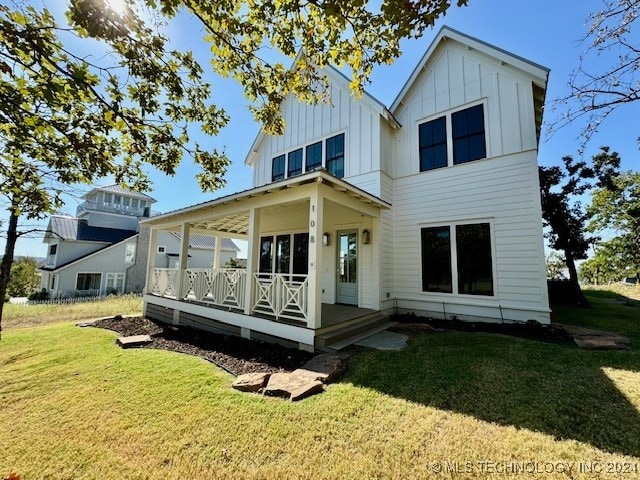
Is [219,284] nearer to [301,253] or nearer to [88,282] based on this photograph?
[301,253]

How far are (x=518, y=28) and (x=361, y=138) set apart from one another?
4415 mm

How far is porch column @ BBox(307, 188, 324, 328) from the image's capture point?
17.8ft

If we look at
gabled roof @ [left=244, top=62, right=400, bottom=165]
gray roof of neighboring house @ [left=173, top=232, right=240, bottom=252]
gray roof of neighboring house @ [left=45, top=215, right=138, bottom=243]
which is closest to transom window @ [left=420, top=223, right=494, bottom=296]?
gabled roof @ [left=244, top=62, right=400, bottom=165]

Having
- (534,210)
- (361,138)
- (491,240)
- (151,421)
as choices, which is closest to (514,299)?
(491,240)

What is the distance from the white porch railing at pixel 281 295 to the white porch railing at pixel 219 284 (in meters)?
0.56

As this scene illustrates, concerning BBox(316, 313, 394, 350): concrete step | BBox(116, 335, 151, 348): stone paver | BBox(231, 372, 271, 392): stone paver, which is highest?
BBox(316, 313, 394, 350): concrete step

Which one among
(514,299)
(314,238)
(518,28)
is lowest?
(514,299)

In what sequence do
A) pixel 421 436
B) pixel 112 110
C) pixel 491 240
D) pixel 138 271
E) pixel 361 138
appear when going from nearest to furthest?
pixel 421 436 < pixel 112 110 < pixel 491 240 < pixel 361 138 < pixel 138 271

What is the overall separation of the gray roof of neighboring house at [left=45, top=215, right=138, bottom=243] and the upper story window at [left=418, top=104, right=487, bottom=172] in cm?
2757

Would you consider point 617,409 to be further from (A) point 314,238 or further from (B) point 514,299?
(A) point 314,238

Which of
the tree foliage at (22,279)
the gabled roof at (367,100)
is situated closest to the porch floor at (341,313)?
the gabled roof at (367,100)

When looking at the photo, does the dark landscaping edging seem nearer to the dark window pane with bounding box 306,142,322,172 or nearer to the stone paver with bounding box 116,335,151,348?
the dark window pane with bounding box 306,142,322,172

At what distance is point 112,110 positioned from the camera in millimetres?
3738

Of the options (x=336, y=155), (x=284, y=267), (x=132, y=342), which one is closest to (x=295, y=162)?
(x=336, y=155)
